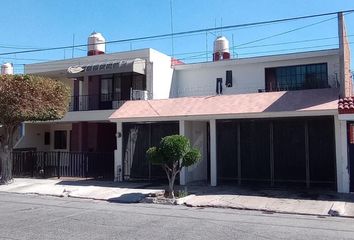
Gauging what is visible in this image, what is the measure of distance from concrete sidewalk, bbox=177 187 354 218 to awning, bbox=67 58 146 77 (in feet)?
32.5

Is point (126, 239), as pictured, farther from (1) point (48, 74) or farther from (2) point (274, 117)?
(1) point (48, 74)

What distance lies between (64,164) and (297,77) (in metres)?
12.8

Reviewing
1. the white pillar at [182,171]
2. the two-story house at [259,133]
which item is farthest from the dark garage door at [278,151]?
the white pillar at [182,171]

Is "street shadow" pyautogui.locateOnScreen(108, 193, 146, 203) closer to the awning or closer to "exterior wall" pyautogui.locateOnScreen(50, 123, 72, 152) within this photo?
the awning

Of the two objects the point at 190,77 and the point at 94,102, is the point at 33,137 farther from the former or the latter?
the point at 190,77

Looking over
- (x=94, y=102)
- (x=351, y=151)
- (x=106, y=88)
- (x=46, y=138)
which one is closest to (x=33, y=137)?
(x=46, y=138)

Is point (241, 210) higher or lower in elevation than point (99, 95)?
lower

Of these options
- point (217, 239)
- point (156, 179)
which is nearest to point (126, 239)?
point (217, 239)

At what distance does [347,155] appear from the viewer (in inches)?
607

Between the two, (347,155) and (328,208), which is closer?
(328,208)

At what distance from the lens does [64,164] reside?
22.6m

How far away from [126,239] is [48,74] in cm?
2213

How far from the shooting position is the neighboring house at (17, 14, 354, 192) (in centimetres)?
1645

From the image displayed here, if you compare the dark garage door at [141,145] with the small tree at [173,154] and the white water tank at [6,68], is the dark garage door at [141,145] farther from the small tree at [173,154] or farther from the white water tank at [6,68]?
the white water tank at [6,68]
